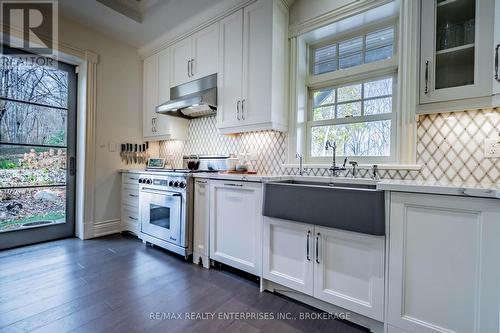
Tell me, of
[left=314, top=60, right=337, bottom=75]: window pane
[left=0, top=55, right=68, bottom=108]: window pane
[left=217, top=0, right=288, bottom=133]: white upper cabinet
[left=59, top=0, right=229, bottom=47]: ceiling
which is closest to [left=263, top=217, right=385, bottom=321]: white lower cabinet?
[left=217, top=0, right=288, bottom=133]: white upper cabinet

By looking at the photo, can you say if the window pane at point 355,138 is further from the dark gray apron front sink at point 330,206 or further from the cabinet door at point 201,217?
the cabinet door at point 201,217

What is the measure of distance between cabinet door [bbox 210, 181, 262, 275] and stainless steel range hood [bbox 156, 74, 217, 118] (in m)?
1.00

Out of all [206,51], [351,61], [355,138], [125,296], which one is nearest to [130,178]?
[125,296]

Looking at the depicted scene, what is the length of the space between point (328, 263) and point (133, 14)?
3503 mm

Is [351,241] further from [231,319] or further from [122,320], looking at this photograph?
[122,320]

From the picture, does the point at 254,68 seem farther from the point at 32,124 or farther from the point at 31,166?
the point at 31,166

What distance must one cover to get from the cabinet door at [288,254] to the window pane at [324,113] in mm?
1261

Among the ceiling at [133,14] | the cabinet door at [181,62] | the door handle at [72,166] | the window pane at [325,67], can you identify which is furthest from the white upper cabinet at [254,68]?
the door handle at [72,166]

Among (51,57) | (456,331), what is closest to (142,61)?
(51,57)

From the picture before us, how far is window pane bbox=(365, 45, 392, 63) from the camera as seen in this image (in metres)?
2.03

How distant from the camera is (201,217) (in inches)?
91.4

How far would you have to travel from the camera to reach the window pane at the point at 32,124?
265cm

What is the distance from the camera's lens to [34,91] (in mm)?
2848

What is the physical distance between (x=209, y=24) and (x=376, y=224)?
9.06ft
